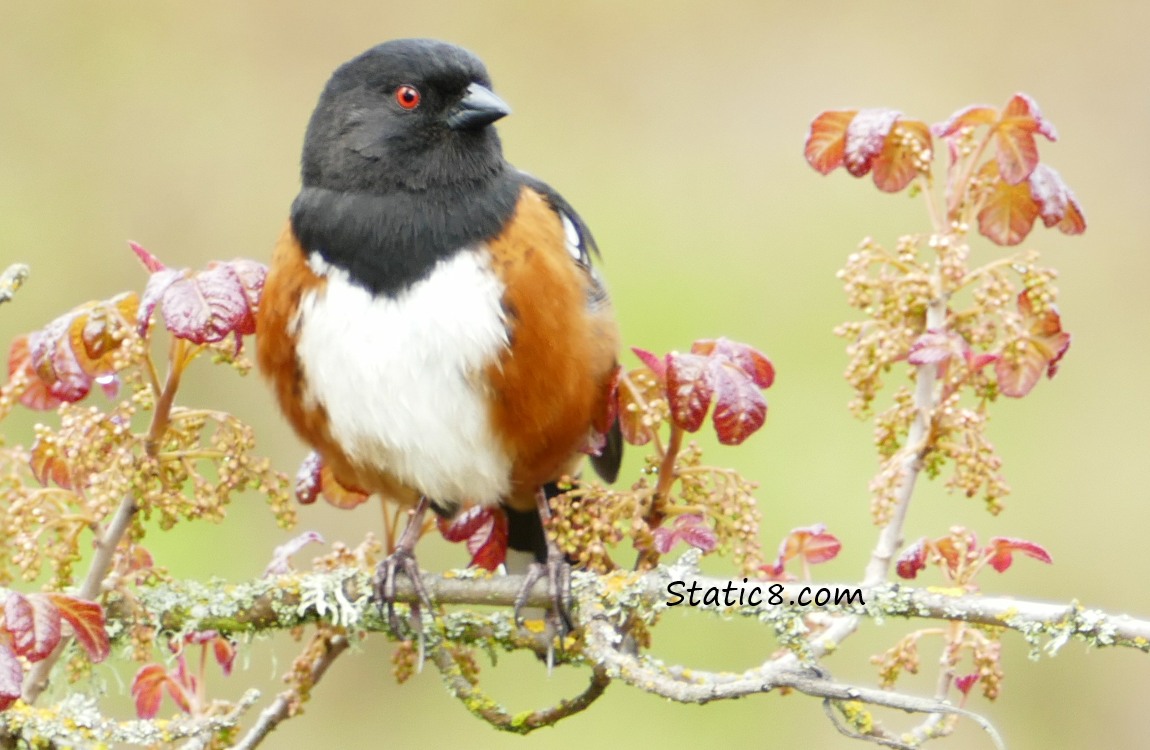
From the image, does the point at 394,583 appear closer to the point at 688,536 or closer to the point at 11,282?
the point at 688,536

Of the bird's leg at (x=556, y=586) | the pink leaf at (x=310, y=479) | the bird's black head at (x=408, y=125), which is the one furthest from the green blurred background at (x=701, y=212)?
the bird's leg at (x=556, y=586)

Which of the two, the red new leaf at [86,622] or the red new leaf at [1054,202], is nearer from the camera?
the red new leaf at [86,622]

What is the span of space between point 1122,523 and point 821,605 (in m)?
2.84

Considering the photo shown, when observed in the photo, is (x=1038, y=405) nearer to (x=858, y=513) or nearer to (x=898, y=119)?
(x=858, y=513)

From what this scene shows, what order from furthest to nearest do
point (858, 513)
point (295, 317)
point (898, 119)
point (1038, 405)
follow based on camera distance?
point (1038, 405) → point (858, 513) → point (295, 317) → point (898, 119)

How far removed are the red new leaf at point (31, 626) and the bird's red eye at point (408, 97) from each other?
124 cm

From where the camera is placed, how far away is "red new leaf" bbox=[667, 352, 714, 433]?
6.82ft

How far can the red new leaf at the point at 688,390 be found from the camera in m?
2.08

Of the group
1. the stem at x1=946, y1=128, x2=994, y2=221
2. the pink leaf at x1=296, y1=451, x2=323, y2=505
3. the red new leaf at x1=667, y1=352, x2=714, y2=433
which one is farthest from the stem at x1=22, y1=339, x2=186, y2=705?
the stem at x1=946, y1=128, x2=994, y2=221

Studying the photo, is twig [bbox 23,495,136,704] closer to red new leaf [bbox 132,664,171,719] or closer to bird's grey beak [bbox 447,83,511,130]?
red new leaf [bbox 132,664,171,719]

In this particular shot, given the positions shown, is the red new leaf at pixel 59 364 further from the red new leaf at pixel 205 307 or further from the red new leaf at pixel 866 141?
the red new leaf at pixel 866 141

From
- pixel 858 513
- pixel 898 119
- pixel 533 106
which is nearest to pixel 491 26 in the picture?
pixel 533 106

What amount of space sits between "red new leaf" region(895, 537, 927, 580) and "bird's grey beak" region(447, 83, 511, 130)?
3.67 feet

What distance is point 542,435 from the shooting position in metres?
2.70
